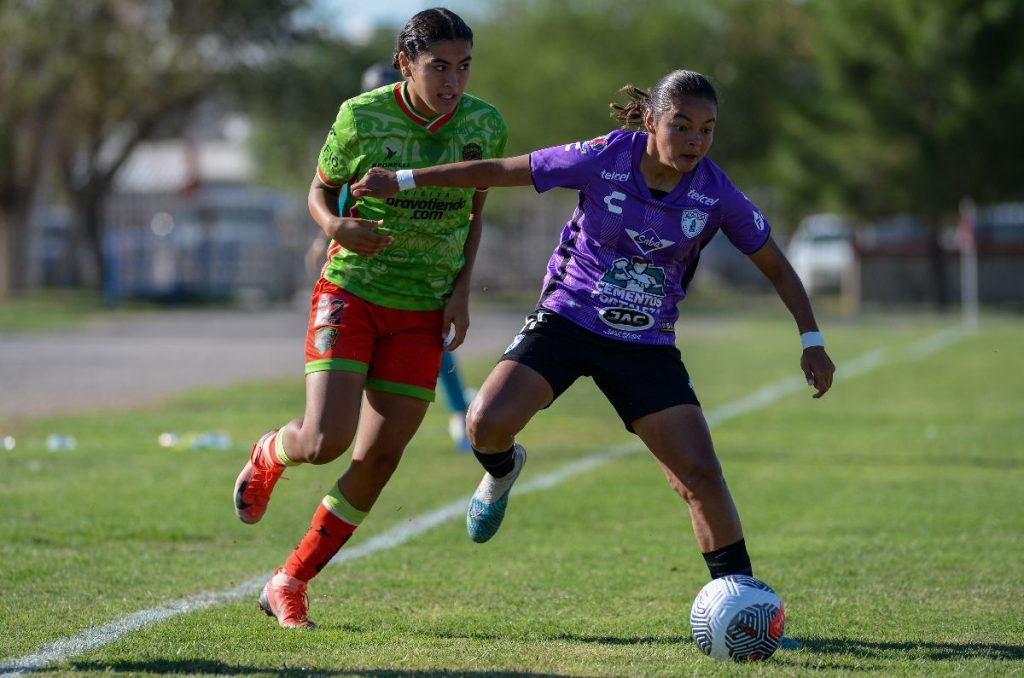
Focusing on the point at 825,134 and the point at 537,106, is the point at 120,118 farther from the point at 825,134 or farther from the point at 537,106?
the point at 825,134

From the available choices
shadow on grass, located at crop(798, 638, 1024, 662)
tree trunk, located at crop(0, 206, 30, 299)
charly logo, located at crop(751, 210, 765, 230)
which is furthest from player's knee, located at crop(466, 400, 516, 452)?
tree trunk, located at crop(0, 206, 30, 299)

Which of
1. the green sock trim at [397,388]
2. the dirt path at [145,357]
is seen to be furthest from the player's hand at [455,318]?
the dirt path at [145,357]

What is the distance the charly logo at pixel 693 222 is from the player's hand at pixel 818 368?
575 millimetres

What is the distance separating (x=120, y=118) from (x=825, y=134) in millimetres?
Answer: 18312

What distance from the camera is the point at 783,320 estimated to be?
32969 millimetres

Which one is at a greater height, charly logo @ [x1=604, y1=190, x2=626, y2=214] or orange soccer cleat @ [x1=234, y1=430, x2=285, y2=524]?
charly logo @ [x1=604, y1=190, x2=626, y2=214]

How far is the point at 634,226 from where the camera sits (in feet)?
18.0

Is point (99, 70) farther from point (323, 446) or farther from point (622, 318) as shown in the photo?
point (622, 318)

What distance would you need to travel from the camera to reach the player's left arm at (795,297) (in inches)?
216

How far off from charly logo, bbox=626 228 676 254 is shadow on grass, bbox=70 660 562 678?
1.55 m

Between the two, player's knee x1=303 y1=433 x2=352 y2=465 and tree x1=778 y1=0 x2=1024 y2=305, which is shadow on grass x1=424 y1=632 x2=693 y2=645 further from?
tree x1=778 y1=0 x2=1024 y2=305

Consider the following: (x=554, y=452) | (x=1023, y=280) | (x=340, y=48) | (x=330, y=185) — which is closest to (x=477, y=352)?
(x=554, y=452)

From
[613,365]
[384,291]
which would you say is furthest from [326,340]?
[613,365]

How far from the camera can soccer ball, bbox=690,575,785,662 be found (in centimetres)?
512
